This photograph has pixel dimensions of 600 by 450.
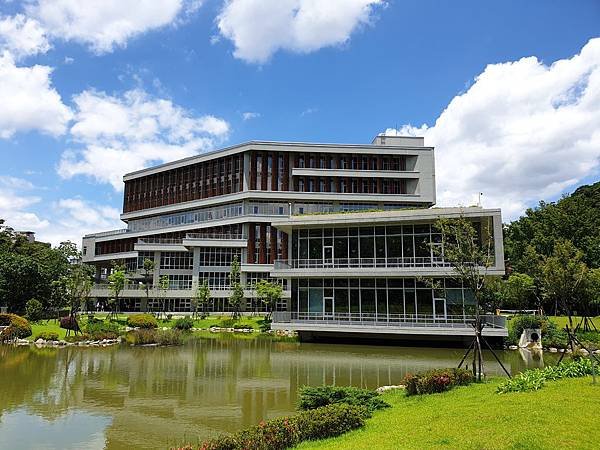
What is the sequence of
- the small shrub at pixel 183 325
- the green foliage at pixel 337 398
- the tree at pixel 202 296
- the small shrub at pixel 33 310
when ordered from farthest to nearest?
the tree at pixel 202 296 < the small shrub at pixel 33 310 < the small shrub at pixel 183 325 < the green foliage at pixel 337 398

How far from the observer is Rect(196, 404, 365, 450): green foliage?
8.04 meters

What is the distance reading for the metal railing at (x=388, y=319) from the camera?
1016 inches

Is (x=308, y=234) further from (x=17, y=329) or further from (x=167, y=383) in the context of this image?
(x=17, y=329)

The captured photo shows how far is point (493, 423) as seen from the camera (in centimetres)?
820

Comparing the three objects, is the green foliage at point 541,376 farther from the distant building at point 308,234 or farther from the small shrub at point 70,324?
the small shrub at point 70,324

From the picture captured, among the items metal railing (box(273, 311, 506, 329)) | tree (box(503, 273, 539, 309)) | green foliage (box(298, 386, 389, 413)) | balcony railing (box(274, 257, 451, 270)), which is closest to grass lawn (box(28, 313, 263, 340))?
metal railing (box(273, 311, 506, 329))

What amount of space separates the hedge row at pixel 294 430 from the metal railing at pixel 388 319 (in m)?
17.3

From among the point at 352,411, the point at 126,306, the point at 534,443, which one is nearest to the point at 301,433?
the point at 352,411

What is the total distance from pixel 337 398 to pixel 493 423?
4146 millimetres

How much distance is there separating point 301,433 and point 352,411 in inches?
49.5

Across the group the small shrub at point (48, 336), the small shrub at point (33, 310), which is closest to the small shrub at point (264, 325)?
the small shrub at point (48, 336)

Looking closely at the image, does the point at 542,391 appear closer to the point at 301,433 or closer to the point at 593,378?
the point at 593,378

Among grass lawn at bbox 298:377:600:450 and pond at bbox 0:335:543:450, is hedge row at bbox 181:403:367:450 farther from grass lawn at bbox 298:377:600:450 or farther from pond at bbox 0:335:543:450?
pond at bbox 0:335:543:450

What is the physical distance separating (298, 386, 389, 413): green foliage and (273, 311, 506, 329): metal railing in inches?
605
